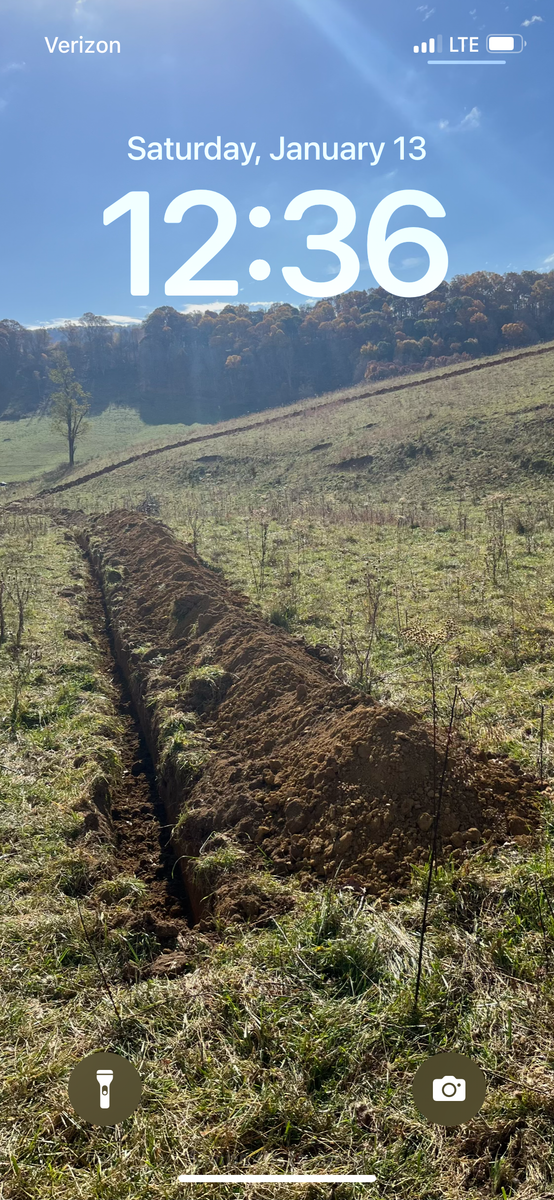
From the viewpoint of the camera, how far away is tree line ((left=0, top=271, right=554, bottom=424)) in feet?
217

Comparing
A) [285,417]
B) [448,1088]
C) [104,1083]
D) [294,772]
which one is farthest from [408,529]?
[285,417]

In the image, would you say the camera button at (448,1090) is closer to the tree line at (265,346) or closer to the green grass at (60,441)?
the green grass at (60,441)

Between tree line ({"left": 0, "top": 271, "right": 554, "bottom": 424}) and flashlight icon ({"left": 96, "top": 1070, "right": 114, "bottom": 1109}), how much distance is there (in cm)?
6346

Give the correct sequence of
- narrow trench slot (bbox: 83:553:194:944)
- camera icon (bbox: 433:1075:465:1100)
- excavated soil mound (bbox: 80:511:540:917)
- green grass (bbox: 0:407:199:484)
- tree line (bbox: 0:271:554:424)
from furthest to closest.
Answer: tree line (bbox: 0:271:554:424) < green grass (bbox: 0:407:199:484) < narrow trench slot (bbox: 83:553:194:944) < excavated soil mound (bbox: 80:511:540:917) < camera icon (bbox: 433:1075:465:1100)

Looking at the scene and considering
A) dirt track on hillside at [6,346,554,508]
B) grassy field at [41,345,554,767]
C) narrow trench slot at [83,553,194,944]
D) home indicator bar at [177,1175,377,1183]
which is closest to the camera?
home indicator bar at [177,1175,377,1183]

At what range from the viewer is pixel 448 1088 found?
258cm

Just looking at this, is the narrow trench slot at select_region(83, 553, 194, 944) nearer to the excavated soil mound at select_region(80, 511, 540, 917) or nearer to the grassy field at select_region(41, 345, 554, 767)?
the excavated soil mound at select_region(80, 511, 540, 917)

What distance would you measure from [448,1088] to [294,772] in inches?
126

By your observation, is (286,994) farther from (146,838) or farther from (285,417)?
(285,417)

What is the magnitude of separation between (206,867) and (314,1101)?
223 centimetres

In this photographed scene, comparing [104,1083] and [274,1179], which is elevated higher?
[104,1083]

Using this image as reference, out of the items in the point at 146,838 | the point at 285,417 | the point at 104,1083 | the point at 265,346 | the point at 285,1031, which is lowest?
the point at 146,838

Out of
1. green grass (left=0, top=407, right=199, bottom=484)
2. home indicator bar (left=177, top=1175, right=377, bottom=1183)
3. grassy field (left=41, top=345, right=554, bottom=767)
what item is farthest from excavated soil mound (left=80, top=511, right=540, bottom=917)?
green grass (left=0, top=407, right=199, bottom=484)

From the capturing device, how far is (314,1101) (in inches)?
114
